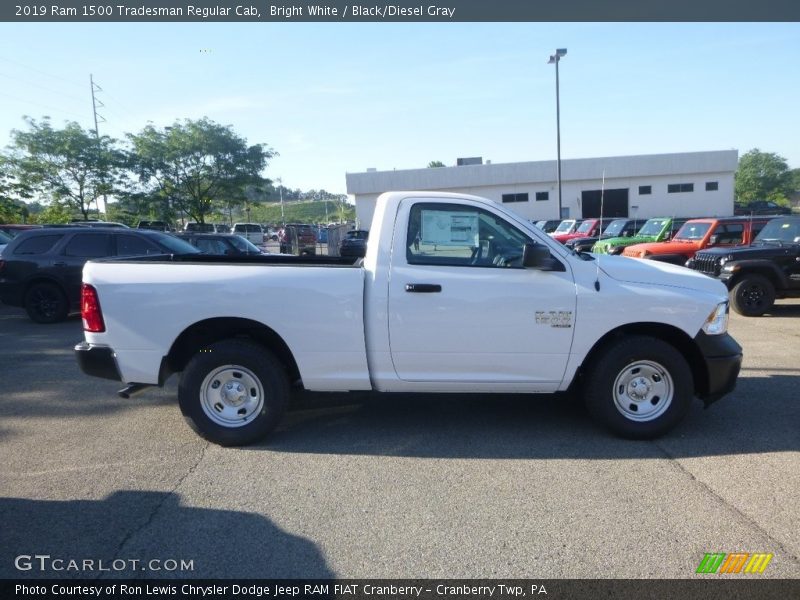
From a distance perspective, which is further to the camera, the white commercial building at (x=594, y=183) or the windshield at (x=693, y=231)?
the white commercial building at (x=594, y=183)

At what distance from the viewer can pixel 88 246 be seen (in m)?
10.6

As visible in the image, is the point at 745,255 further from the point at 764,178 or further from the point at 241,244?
the point at 764,178

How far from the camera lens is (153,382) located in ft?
15.2

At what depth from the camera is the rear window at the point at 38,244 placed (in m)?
10.5

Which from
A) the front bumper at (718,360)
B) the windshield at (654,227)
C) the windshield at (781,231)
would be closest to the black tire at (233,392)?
the front bumper at (718,360)

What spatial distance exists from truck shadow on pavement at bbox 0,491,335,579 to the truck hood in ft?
10.2

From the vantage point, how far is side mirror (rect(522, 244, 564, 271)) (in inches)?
168

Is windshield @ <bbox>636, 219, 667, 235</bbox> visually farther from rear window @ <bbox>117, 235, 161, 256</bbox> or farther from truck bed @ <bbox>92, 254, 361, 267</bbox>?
rear window @ <bbox>117, 235, 161, 256</bbox>

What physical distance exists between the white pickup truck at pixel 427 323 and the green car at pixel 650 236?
34.9 feet

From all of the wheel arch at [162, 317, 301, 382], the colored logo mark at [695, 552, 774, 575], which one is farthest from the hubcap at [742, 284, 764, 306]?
the wheel arch at [162, 317, 301, 382]

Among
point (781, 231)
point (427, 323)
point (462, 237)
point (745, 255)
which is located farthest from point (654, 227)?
point (427, 323)

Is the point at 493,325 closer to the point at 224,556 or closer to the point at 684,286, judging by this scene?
the point at 684,286

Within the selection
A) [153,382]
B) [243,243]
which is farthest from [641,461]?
[243,243]

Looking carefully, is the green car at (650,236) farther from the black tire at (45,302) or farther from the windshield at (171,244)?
→ the black tire at (45,302)
